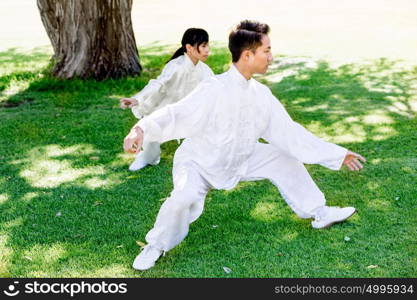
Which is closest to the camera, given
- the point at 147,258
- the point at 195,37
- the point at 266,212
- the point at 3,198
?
the point at 147,258

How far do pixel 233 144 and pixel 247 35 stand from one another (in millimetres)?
747

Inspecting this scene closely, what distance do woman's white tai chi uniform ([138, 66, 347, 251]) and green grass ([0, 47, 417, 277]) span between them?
0.34m

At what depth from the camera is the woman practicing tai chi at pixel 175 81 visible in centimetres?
605

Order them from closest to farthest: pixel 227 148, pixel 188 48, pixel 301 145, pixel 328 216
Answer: pixel 227 148
pixel 301 145
pixel 328 216
pixel 188 48

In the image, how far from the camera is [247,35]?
4.02m

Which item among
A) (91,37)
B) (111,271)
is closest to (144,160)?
(111,271)

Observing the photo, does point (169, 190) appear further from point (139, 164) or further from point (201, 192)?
point (201, 192)

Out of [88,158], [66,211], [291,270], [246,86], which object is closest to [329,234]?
[291,270]

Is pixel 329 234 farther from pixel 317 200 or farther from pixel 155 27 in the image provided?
pixel 155 27

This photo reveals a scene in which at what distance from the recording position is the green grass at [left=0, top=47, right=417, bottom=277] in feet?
13.6

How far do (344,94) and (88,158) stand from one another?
406cm

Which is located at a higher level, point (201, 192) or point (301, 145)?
point (301, 145)

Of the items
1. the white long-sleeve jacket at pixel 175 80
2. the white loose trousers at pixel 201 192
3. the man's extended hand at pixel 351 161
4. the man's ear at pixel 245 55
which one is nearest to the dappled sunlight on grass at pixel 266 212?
the white loose trousers at pixel 201 192

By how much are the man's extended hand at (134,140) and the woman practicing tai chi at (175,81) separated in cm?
214
